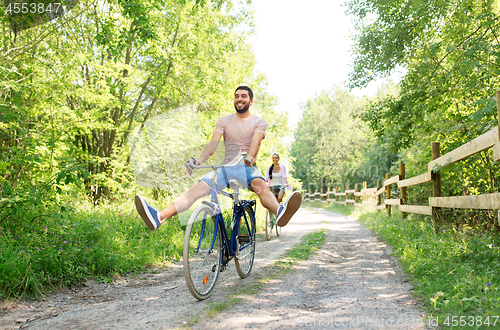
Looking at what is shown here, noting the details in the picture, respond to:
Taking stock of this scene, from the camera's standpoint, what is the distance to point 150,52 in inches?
397

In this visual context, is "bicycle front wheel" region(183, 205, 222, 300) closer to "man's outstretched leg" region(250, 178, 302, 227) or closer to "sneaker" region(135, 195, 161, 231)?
"sneaker" region(135, 195, 161, 231)

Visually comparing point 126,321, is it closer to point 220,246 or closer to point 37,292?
point 220,246

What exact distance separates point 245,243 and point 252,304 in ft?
3.87

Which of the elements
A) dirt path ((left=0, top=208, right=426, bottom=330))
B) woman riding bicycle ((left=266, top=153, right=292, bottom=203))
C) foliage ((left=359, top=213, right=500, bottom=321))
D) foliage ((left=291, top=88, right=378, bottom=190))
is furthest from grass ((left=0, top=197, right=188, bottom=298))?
foliage ((left=291, top=88, right=378, bottom=190))

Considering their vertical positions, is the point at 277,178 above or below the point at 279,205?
above

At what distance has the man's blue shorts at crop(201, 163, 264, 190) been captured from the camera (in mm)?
3625

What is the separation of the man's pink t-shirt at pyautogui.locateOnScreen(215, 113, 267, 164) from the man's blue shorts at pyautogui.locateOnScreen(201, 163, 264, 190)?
0.53 ft

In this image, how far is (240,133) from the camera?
12.7ft

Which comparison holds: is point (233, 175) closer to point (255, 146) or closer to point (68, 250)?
point (255, 146)

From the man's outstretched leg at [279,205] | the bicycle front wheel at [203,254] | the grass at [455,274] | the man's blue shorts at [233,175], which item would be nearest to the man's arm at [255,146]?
the man's blue shorts at [233,175]

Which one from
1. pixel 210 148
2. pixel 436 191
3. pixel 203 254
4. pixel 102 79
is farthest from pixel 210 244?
pixel 102 79

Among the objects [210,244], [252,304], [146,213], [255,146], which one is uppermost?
[255,146]

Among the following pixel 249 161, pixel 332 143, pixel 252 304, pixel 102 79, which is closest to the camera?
pixel 252 304

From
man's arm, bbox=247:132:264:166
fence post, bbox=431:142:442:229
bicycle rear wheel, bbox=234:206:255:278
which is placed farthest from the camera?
fence post, bbox=431:142:442:229
